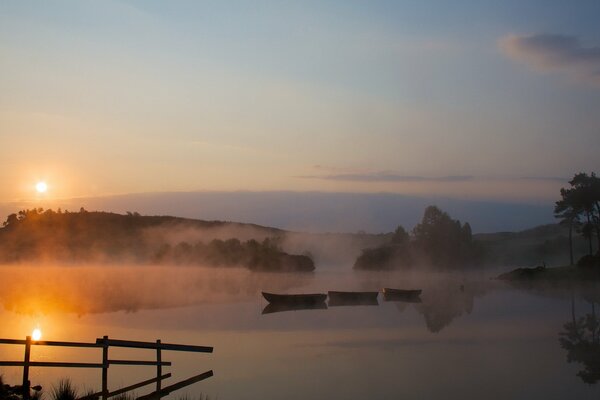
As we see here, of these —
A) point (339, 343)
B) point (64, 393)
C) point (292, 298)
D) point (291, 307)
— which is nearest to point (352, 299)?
point (292, 298)

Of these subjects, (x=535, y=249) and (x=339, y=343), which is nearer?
(x=339, y=343)

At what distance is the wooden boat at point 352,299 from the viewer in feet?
219

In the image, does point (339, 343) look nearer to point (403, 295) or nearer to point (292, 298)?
point (292, 298)

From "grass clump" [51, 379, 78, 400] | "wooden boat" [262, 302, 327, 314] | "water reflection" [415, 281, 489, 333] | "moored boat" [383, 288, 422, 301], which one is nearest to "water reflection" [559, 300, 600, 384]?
"water reflection" [415, 281, 489, 333]

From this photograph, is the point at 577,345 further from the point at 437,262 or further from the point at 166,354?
the point at 437,262

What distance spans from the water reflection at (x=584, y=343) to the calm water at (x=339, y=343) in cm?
9

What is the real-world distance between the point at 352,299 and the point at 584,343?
3311cm

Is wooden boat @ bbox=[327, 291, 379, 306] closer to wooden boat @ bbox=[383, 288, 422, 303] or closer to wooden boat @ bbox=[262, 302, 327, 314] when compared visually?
wooden boat @ bbox=[262, 302, 327, 314]

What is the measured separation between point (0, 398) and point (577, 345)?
27.4m

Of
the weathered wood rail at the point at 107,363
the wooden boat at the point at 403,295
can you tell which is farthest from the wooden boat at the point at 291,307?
the weathered wood rail at the point at 107,363

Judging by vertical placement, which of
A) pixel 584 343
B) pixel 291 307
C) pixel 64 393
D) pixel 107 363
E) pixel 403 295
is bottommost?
pixel 584 343

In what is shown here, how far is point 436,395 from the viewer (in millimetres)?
24062

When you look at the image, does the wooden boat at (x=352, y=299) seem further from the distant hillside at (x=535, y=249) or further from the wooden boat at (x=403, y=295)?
the distant hillside at (x=535, y=249)

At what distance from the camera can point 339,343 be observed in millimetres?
36656
